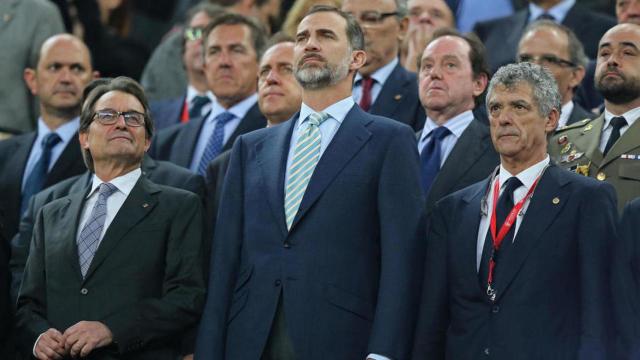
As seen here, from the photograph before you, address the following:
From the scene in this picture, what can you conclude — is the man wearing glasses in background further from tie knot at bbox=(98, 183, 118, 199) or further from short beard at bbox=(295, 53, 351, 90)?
tie knot at bbox=(98, 183, 118, 199)

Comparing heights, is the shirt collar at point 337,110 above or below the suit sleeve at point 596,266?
above

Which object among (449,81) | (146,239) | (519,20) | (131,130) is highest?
(519,20)

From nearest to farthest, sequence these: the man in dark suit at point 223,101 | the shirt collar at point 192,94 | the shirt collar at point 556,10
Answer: the man in dark suit at point 223,101
the shirt collar at point 556,10
the shirt collar at point 192,94

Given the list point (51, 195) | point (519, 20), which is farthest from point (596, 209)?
point (519, 20)

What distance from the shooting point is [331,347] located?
5.76 metres

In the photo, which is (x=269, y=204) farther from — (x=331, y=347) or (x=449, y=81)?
(x=449, y=81)

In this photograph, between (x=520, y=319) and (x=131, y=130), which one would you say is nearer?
(x=520, y=319)

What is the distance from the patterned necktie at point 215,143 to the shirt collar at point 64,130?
2.82 feet

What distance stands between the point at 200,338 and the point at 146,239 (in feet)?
2.09

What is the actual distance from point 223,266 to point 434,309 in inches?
39.2

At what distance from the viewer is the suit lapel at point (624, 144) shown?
6.42 meters

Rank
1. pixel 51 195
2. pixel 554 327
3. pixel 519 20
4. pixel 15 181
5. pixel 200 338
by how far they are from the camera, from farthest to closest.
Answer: pixel 519 20 < pixel 15 181 < pixel 51 195 < pixel 200 338 < pixel 554 327

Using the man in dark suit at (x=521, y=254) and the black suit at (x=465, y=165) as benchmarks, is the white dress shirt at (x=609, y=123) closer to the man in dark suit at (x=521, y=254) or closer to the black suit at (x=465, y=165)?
the black suit at (x=465, y=165)

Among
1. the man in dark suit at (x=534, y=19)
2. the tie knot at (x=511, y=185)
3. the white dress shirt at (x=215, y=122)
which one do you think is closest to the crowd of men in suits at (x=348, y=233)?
the tie knot at (x=511, y=185)
